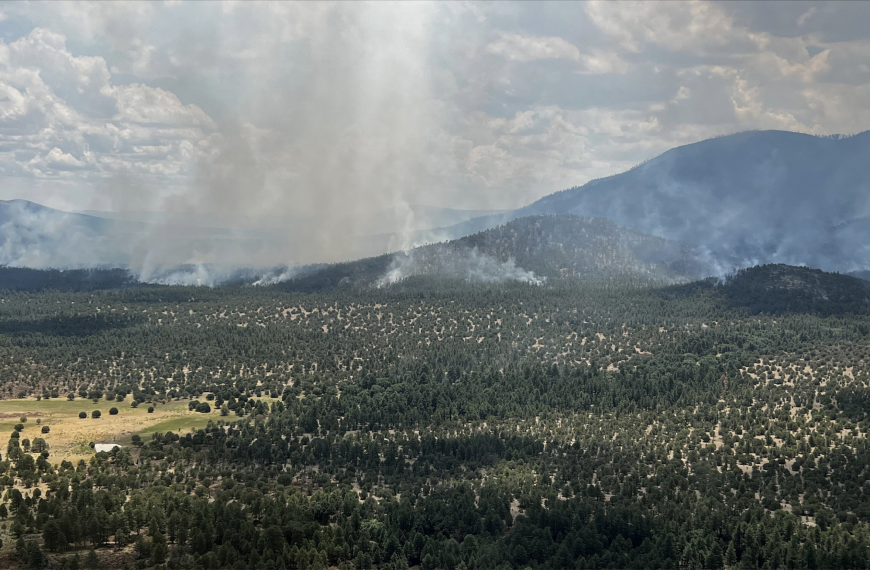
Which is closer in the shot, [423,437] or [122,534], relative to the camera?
[122,534]

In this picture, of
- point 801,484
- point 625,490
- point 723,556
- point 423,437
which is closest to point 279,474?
point 423,437

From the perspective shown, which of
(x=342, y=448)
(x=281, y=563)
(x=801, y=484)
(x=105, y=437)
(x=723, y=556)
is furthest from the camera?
(x=105, y=437)

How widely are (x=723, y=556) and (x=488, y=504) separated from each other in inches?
1497

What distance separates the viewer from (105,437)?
197 m

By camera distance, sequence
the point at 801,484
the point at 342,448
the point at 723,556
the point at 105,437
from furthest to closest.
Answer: the point at 105,437, the point at 342,448, the point at 801,484, the point at 723,556

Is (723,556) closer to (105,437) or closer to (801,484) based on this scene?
(801,484)

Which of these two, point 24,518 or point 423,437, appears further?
point 423,437

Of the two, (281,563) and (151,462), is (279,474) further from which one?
(281,563)

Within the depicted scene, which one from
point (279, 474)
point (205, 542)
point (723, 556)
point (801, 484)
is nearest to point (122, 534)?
point (205, 542)

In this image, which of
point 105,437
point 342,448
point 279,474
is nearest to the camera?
point 279,474

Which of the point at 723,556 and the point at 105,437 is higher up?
the point at 105,437

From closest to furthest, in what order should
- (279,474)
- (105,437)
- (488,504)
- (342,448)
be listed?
1. (488,504)
2. (279,474)
3. (342,448)
4. (105,437)

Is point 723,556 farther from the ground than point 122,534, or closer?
closer

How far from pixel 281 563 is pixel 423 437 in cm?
7510
